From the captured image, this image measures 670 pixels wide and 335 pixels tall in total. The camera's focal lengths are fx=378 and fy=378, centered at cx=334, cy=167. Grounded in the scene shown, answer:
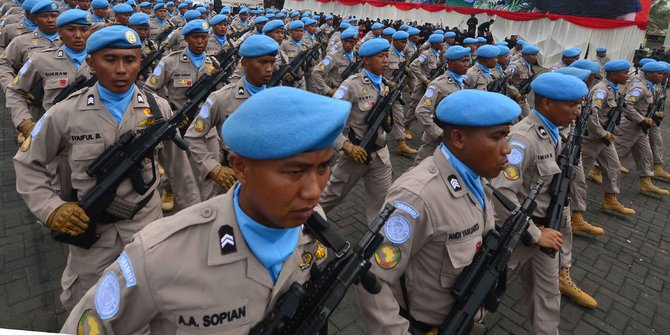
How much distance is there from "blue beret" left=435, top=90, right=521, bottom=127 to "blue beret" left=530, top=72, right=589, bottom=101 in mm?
1366

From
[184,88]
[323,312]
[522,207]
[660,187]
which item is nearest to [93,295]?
[323,312]

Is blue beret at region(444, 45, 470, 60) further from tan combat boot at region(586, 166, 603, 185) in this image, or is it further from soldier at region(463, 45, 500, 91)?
tan combat boot at region(586, 166, 603, 185)

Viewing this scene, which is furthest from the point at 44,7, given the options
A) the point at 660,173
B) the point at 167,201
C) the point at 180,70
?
the point at 660,173

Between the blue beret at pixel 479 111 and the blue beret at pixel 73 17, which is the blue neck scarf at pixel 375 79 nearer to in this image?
the blue beret at pixel 479 111

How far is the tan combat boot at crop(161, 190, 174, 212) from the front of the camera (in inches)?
221

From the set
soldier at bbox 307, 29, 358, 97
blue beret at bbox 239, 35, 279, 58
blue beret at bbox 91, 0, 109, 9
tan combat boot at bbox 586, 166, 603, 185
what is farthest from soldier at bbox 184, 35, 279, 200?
blue beret at bbox 91, 0, 109, 9

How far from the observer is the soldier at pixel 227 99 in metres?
3.93

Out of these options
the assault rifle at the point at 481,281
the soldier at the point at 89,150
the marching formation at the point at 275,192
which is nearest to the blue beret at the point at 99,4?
the marching formation at the point at 275,192

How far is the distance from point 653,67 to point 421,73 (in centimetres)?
458

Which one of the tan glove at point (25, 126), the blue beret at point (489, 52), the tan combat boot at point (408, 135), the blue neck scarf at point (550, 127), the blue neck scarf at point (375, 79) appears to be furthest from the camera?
the tan combat boot at point (408, 135)

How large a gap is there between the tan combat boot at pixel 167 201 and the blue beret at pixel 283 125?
190 inches

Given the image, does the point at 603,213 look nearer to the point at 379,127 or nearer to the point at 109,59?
the point at 379,127

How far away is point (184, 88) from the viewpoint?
5922mm

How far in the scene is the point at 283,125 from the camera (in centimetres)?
124
